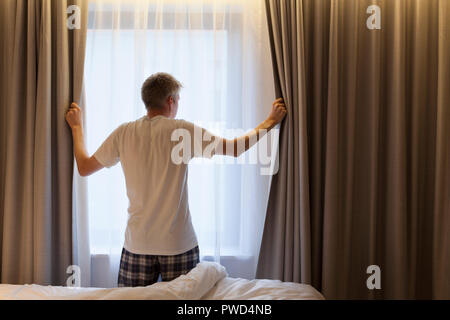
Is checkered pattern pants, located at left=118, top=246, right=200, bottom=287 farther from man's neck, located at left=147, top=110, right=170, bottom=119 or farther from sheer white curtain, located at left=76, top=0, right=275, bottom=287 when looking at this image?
man's neck, located at left=147, top=110, right=170, bottom=119

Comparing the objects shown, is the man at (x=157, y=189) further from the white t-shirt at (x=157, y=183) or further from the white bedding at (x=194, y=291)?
the white bedding at (x=194, y=291)

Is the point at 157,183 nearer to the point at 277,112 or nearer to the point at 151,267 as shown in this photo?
the point at 151,267

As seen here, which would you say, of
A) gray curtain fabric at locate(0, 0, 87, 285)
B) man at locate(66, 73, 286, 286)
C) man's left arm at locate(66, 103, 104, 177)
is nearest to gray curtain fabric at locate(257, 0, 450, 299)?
man at locate(66, 73, 286, 286)

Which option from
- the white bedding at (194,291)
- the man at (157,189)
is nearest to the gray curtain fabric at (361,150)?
the white bedding at (194,291)

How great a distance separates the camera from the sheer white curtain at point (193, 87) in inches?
77.9

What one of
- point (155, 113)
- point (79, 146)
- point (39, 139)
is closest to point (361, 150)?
point (155, 113)

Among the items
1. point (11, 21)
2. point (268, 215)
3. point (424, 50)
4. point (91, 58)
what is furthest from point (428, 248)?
point (11, 21)

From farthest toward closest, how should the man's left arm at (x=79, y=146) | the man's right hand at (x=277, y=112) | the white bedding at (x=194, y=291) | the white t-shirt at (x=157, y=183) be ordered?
the man's right hand at (x=277, y=112) → the man's left arm at (x=79, y=146) → the white t-shirt at (x=157, y=183) → the white bedding at (x=194, y=291)

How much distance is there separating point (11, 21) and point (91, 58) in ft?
1.63

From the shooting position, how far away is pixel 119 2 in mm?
1974

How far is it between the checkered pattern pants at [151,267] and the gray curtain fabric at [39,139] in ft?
1.83

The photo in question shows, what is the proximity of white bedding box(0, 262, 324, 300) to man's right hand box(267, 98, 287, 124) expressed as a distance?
2.75 ft

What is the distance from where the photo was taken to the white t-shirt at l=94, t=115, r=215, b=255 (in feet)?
5.16
